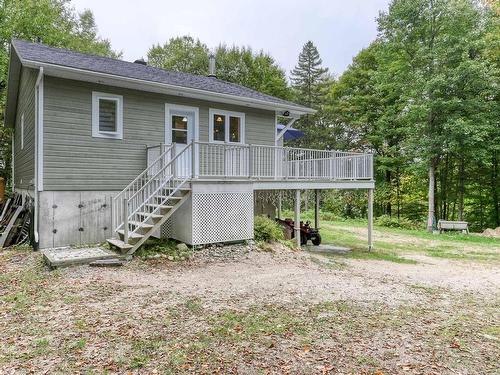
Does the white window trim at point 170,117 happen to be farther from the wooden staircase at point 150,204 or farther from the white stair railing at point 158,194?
the white stair railing at point 158,194

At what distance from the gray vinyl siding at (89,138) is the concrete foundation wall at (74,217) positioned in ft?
0.77

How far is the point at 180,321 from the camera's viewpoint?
181 inches

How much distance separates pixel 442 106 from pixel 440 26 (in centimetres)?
429

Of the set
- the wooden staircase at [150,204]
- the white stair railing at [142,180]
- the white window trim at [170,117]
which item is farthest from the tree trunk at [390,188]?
the white stair railing at [142,180]

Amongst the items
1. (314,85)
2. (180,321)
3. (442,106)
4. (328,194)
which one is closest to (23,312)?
(180,321)

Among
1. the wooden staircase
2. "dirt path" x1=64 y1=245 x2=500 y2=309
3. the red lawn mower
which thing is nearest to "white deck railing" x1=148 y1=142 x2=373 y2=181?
the wooden staircase

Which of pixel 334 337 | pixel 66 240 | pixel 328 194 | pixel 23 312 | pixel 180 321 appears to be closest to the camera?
pixel 334 337

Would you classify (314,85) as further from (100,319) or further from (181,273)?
(100,319)

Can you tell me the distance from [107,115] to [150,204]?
293 centimetres

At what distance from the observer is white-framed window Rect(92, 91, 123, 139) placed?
374 inches

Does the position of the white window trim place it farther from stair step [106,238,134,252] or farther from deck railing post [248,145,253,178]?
stair step [106,238,134,252]

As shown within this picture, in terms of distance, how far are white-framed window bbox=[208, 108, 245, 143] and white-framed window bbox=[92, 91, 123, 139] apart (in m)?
2.96

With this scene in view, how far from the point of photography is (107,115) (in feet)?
32.2

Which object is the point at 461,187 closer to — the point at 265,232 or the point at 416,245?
the point at 416,245
